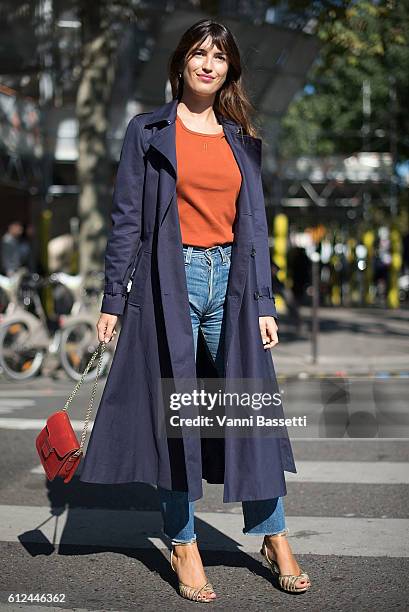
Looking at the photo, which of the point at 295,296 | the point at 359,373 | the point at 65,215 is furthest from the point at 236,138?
the point at 65,215

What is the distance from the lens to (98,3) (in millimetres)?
14430

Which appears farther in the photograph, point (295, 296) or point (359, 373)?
point (295, 296)

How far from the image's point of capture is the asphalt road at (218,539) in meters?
3.67

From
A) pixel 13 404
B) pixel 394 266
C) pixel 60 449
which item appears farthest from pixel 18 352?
pixel 394 266

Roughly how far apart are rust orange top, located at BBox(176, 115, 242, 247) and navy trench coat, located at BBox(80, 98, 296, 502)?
0.04 meters

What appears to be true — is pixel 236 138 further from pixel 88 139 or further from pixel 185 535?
pixel 88 139

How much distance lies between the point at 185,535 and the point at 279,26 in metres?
20.8

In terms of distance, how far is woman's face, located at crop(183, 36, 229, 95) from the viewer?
12.4 feet

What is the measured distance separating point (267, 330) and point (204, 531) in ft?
4.49

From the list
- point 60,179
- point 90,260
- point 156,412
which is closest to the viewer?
point 156,412

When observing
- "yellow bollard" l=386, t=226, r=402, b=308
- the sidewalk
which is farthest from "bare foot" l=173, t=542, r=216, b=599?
"yellow bollard" l=386, t=226, r=402, b=308

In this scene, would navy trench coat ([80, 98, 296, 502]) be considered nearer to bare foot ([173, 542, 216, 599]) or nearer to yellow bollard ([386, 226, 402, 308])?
bare foot ([173, 542, 216, 599])

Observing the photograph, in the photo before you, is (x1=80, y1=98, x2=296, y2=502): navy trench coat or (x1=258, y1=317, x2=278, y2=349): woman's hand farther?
(x1=258, y1=317, x2=278, y2=349): woman's hand

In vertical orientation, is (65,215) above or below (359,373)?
above
